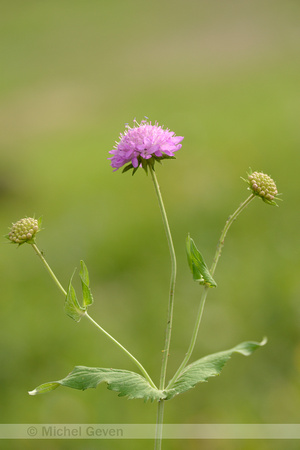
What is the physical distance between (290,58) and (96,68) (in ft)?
13.9

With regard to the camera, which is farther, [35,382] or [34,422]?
[35,382]

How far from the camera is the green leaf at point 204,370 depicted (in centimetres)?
158

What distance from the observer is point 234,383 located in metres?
3.92

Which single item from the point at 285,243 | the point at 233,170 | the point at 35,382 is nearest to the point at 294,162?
the point at 233,170

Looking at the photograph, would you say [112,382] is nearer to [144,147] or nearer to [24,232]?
[24,232]

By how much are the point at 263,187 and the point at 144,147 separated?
417mm

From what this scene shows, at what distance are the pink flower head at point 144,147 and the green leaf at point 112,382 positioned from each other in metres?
0.63

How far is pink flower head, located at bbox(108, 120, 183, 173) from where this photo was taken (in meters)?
1.77

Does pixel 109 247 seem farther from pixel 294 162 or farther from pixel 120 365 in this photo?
pixel 294 162

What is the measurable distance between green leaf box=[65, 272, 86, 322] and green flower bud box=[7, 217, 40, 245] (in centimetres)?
26

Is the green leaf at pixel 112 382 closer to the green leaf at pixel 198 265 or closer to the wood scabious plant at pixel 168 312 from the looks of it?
the wood scabious plant at pixel 168 312

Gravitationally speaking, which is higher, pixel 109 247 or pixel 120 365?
pixel 109 247

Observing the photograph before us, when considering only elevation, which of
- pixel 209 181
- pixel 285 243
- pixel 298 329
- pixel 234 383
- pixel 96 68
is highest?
pixel 96 68

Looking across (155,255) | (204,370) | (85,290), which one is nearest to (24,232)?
(85,290)
